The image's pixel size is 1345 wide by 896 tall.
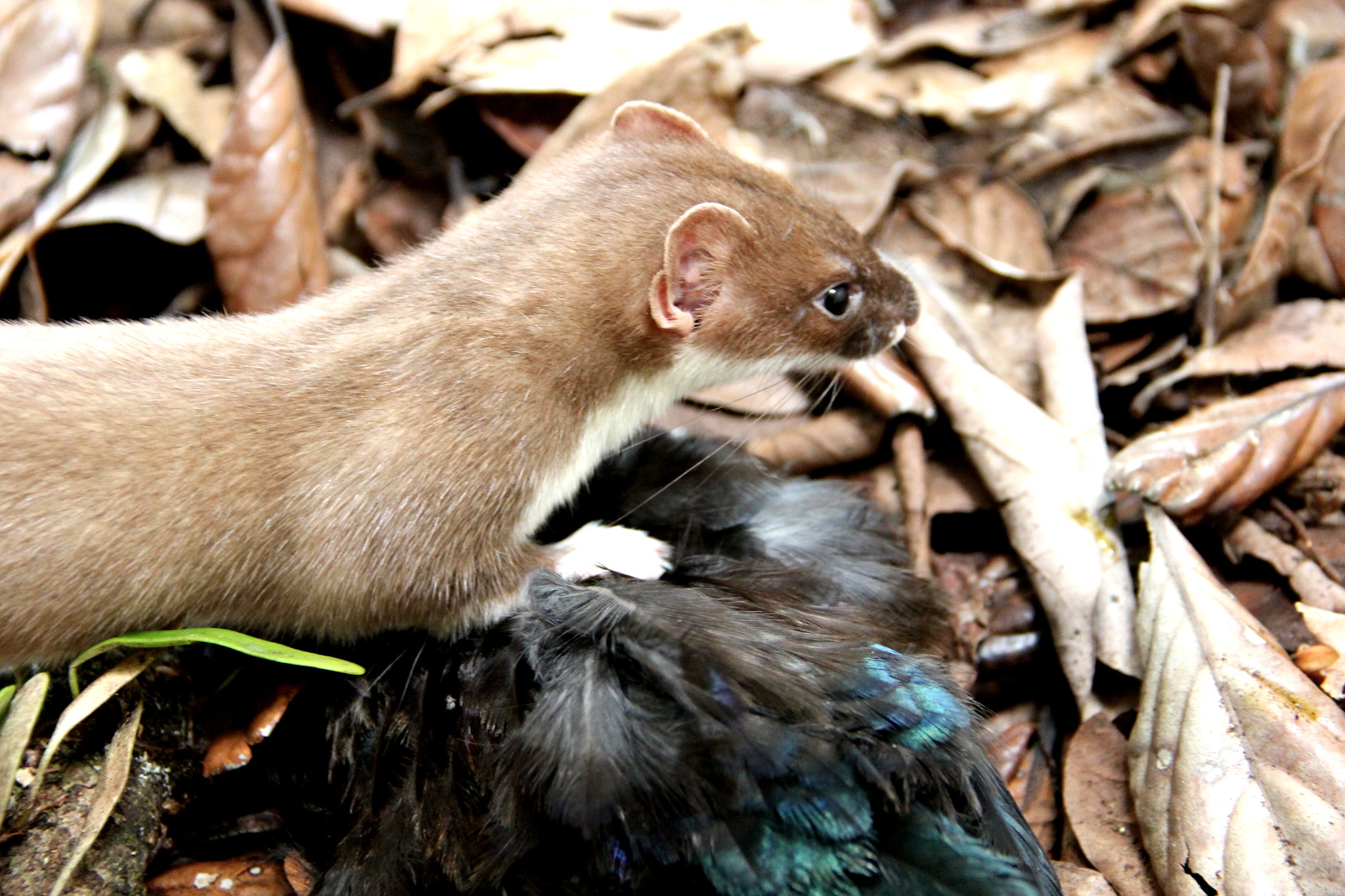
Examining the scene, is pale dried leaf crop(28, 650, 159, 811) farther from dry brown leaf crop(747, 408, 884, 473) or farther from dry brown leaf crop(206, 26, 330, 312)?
dry brown leaf crop(747, 408, 884, 473)

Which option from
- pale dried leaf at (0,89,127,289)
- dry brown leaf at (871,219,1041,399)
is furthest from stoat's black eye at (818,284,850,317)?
pale dried leaf at (0,89,127,289)

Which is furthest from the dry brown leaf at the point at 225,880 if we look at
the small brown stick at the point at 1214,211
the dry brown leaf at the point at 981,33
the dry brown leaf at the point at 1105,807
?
the dry brown leaf at the point at 981,33

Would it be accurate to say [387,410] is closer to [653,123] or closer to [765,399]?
[653,123]

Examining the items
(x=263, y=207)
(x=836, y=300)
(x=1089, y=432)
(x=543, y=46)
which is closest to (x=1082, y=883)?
(x=1089, y=432)

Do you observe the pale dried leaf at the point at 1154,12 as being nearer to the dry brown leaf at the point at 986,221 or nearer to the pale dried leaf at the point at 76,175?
the dry brown leaf at the point at 986,221

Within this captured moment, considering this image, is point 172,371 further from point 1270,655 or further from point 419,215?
point 1270,655

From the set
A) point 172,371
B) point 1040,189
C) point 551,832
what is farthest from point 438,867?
point 1040,189
